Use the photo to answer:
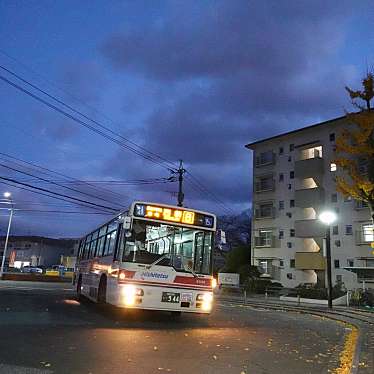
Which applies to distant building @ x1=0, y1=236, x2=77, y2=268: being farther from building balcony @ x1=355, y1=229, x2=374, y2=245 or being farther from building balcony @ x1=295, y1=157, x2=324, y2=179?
building balcony @ x1=355, y1=229, x2=374, y2=245

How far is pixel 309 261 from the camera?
3981 centimetres

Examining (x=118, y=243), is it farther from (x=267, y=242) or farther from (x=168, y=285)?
(x=267, y=242)

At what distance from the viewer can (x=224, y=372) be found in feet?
20.9

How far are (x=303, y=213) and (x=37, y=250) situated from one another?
68140 mm

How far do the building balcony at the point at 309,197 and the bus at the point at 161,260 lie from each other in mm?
30047

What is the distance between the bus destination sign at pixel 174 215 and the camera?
12.3 m

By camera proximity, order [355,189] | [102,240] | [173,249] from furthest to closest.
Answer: [355,189]
[102,240]
[173,249]

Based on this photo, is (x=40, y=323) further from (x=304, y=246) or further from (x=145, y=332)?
(x=304, y=246)

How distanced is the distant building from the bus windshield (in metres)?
81.9

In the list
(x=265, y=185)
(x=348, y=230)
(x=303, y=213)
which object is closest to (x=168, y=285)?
(x=348, y=230)

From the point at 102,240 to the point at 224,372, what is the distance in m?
10.0

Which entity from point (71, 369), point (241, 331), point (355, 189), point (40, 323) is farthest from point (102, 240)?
point (355, 189)

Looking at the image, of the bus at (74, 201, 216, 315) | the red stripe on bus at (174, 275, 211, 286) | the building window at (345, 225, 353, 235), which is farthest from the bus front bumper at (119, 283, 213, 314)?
the building window at (345, 225, 353, 235)

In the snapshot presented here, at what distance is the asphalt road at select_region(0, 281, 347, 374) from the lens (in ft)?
21.3
